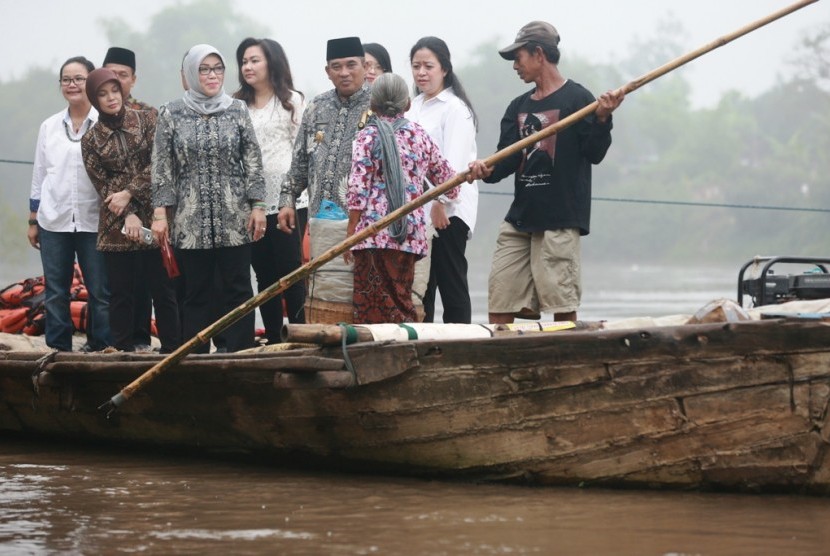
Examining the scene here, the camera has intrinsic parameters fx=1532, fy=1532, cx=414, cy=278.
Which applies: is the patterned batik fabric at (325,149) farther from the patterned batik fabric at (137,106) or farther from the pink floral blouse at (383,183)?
the patterned batik fabric at (137,106)

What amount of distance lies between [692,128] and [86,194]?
7060 cm

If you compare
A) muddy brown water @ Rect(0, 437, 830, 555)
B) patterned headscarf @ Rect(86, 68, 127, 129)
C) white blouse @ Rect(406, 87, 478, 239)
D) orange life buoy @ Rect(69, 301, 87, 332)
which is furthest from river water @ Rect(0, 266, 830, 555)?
orange life buoy @ Rect(69, 301, 87, 332)

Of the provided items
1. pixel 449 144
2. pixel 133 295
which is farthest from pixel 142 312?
pixel 449 144

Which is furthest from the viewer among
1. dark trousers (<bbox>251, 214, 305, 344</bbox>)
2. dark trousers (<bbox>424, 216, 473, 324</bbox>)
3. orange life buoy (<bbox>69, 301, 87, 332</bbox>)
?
orange life buoy (<bbox>69, 301, 87, 332</bbox>)

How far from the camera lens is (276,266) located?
6965 millimetres

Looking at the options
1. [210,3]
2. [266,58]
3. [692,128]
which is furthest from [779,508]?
[210,3]

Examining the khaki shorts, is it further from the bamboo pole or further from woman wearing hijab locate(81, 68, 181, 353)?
woman wearing hijab locate(81, 68, 181, 353)

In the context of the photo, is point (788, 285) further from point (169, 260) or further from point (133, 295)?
point (133, 295)

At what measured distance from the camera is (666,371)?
4699 millimetres

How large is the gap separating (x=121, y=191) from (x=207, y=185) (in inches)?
21.8

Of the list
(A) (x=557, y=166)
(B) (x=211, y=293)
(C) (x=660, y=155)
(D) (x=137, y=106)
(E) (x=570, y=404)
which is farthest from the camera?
(C) (x=660, y=155)

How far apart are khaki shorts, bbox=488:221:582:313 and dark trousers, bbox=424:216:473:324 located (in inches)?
11.3

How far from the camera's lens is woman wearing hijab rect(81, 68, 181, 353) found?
6785 mm

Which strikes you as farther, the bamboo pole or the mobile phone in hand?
the mobile phone in hand
